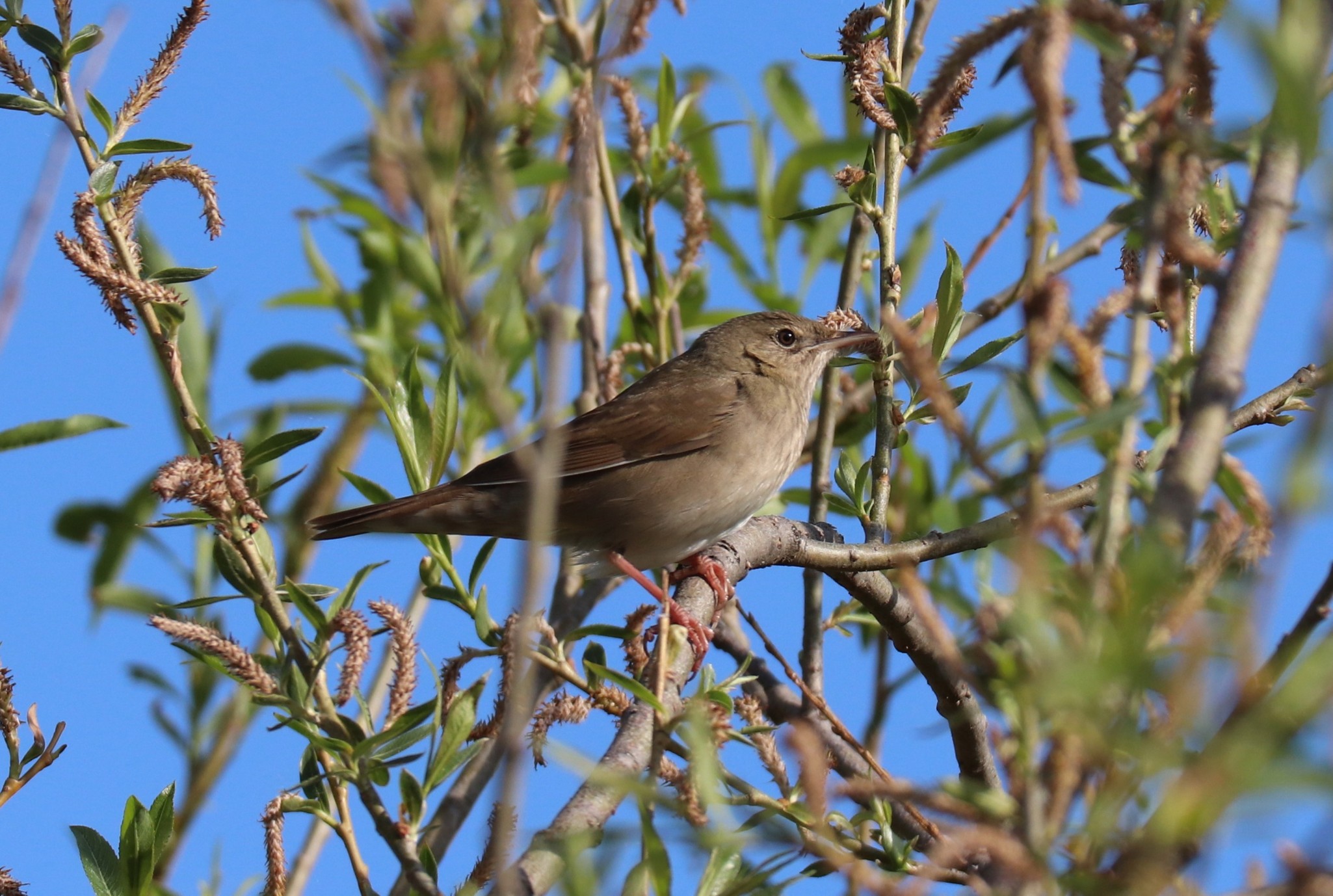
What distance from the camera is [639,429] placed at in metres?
6.16

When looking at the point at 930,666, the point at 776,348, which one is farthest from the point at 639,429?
the point at 930,666

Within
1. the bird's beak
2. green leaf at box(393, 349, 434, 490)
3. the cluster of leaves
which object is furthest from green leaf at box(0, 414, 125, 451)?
the bird's beak

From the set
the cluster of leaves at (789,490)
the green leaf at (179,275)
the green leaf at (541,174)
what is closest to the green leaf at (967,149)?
the cluster of leaves at (789,490)

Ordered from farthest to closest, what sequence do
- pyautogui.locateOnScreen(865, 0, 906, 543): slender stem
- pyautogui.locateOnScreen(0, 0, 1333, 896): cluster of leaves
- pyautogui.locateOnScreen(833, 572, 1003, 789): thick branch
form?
pyautogui.locateOnScreen(865, 0, 906, 543): slender stem, pyautogui.locateOnScreen(833, 572, 1003, 789): thick branch, pyautogui.locateOnScreen(0, 0, 1333, 896): cluster of leaves

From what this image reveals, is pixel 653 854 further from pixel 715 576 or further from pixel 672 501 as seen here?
pixel 672 501

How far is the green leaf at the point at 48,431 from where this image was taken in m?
3.60

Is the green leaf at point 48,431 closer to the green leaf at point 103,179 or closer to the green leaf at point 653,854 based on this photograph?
the green leaf at point 103,179

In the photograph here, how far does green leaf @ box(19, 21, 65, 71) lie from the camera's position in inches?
130

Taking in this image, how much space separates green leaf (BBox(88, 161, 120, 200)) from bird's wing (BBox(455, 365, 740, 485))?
2.72m

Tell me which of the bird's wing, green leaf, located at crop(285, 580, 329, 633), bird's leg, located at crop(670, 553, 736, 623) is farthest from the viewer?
the bird's wing

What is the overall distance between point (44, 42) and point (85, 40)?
97mm

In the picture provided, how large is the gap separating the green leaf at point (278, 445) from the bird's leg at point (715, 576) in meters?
1.71

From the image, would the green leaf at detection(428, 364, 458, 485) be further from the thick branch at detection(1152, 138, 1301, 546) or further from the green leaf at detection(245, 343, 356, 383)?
the thick branch at detection(1152, 138, 1301, 546)

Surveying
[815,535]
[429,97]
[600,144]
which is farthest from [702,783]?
[600,144]
